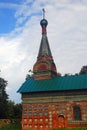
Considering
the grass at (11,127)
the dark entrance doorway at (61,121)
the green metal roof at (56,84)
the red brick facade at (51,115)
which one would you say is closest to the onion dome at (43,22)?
the green metal roof at (56,84)

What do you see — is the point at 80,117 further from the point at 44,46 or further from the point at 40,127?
the point at 44,46

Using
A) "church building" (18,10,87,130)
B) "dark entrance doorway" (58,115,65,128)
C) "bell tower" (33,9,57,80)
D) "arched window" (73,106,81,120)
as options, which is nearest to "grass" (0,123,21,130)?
"church building" (18,10,87,130)

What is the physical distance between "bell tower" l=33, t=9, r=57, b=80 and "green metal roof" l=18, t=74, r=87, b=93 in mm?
1056

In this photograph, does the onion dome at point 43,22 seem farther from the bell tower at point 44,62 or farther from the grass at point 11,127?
the grass at point 11,127

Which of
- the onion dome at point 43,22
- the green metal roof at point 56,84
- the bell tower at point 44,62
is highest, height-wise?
the onion dome at point 43,22

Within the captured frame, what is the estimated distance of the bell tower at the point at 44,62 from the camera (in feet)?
154

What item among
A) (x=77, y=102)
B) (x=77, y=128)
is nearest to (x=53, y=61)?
(x=77, y=102)

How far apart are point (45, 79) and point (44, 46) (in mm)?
5678

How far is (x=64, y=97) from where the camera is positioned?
4256 centimetres

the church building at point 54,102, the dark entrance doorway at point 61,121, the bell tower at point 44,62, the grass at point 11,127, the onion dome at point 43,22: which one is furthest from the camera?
the onion dome at point 43,22

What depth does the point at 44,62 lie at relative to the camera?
47.5m

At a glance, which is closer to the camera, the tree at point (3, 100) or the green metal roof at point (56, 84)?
the green metal roof at point (56, 84)

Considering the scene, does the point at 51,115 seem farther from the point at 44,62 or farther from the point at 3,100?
the point at 3,100

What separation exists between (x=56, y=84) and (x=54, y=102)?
2.65 m
